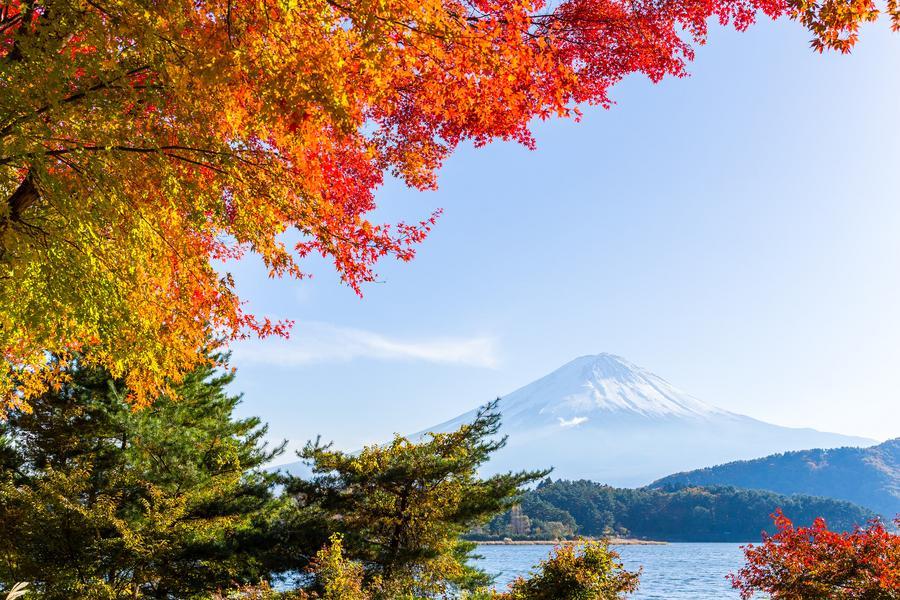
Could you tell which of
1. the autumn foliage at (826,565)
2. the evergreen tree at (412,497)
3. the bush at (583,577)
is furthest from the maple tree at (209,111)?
the autumn foliage at (826,565)

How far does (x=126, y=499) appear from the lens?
11.7 meters

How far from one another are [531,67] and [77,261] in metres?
3.81

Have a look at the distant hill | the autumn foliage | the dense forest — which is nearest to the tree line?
the autumn foliage

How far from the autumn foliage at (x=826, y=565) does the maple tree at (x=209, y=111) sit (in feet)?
23.7

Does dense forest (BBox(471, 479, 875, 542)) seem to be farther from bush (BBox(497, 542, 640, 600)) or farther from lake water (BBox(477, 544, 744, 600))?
A: bush (BBox(497, 542, 640, 600))

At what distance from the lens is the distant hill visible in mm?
152125

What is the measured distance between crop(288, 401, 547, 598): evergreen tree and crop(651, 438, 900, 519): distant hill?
15707 centimetres

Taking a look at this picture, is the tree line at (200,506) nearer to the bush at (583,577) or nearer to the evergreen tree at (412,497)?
the evergreen tree at (412,497)

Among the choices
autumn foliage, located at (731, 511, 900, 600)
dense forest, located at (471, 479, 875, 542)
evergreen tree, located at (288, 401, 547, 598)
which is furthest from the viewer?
dense forest, located at (471, 479, 875, 542)

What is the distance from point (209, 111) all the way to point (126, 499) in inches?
411

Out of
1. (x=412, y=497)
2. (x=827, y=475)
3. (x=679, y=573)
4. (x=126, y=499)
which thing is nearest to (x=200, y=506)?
(x=126, y=499)

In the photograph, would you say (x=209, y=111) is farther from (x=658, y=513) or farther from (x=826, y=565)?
(x=658, y=513)

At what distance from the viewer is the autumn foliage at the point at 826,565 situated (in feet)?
25.8

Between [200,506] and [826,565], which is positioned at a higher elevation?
[200,506]
